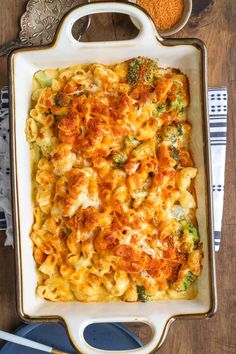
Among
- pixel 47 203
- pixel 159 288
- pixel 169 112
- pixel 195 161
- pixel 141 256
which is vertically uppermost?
pixel 169 112

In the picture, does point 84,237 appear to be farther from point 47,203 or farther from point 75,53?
point 75,53

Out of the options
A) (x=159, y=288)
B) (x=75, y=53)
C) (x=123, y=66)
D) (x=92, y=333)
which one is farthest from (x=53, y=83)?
(x=92, y=333)

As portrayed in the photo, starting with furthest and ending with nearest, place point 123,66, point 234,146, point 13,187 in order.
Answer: point 234,146 < point 123,66 < point 13,187

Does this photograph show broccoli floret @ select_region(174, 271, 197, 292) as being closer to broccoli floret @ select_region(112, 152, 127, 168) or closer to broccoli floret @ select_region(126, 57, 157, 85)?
broccoli floret @ select_region(112, 152, 127, 168)

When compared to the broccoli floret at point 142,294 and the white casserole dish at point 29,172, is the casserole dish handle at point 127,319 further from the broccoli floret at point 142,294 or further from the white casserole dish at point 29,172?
the broccoli floret at point 142,294

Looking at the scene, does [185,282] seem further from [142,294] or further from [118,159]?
[118,159]

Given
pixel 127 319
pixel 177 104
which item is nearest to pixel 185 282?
pixel 127 319

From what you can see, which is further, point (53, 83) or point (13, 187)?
point (53, 83)
